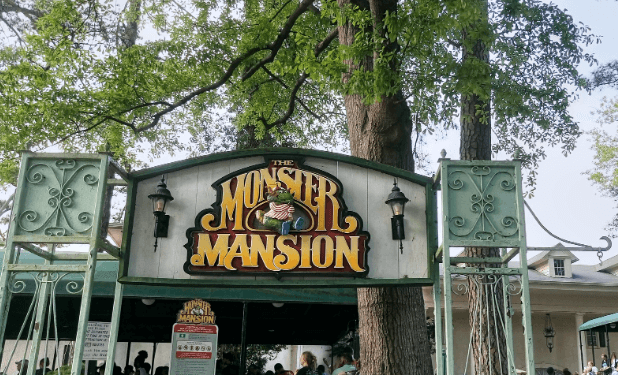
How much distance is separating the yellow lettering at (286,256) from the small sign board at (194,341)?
304 cm

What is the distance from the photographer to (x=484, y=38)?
8812 millimetres

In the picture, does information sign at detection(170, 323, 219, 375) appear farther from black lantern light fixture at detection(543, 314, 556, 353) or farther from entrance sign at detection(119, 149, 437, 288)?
black lantern light fixture at detection(543, 314, 556, 353)

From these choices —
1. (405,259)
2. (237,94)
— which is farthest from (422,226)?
(237,94)

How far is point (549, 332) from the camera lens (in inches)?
810

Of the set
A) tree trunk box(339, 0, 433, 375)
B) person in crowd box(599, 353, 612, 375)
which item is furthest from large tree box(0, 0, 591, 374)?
person in crowd box(599, 353, 612, 375)

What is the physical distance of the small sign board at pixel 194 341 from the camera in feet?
27.6

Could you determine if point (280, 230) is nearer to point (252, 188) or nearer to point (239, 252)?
point (239, 252)

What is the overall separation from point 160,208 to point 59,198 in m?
1.00

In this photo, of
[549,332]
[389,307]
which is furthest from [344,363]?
[549,332]

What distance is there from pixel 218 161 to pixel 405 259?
2327 millimetres

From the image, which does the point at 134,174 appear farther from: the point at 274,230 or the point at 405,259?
the point at 405,259

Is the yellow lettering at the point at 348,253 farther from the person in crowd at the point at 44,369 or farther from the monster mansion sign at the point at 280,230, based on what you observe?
the person in crowd at the point at 44,369

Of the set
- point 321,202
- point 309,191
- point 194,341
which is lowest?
point 194,341

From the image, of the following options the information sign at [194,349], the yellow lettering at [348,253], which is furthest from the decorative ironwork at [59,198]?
the information sign at [194,349]
